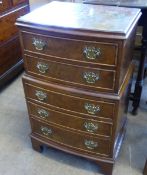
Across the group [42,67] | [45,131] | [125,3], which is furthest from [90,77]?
[125,3]

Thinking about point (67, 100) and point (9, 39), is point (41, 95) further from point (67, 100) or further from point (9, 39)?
point (9, 39)

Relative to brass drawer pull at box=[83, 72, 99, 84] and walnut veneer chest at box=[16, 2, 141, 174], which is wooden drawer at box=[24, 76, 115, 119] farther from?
brass drawer pull at box=[83, 72, 99, 84]

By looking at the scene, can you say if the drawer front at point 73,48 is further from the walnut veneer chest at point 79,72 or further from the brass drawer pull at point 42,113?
the brass drawer pull at point 42,113

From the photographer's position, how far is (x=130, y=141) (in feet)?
5.72

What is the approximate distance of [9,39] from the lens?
228 cm

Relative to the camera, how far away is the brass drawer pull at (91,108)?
1.25m

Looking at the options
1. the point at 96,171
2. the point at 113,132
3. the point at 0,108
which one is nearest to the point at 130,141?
the point at 96,171

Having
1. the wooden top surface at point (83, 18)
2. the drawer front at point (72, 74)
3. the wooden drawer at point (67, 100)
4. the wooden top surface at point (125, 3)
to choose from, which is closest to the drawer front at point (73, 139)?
the wooden drawer at point (67, 100)

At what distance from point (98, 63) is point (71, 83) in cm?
21

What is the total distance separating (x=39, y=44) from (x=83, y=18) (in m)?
0.27

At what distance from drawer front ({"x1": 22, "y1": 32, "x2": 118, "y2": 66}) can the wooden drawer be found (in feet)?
0.66

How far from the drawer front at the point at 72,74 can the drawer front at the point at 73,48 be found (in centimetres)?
5

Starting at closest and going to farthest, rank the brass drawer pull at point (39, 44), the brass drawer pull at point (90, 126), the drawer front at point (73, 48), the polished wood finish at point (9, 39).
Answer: the drawer front at point (73, 48) → the brass drawer pull at point (39, 44) → the brass drawer pull at point (90, 126) → the polished wood finish at point (9, 39)

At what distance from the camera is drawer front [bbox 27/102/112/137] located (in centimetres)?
131
